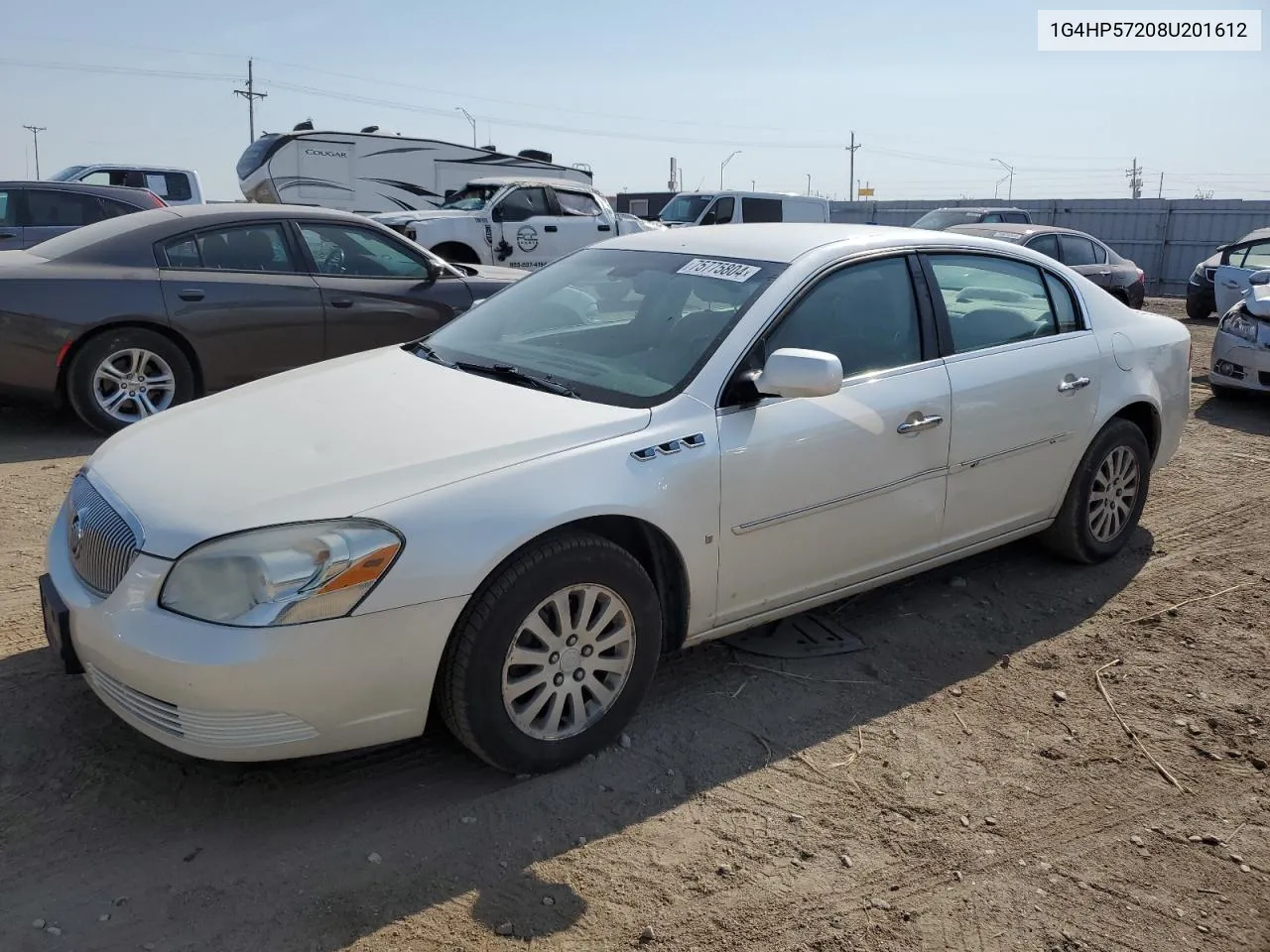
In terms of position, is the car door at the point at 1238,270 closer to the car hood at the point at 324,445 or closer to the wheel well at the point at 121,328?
the wheel well at the point at 121,328

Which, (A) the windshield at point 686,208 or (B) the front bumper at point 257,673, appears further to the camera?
(A) the windshield at point 686,208

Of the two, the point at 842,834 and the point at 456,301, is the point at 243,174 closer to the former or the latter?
the point at 456,301

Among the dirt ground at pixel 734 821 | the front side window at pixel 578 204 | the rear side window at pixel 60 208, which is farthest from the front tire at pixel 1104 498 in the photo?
the front side window at pixel 578 204

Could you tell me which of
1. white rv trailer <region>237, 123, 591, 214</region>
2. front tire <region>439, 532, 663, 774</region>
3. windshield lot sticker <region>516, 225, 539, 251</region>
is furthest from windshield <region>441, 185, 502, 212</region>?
front tire <region>439, 532, 663, 774</region>

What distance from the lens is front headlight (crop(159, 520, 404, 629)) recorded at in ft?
9.16

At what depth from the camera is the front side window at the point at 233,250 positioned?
23.8ft

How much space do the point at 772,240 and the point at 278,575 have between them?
7.67 ft

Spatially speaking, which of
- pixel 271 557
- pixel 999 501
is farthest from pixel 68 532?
pixel 999 501

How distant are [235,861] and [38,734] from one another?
97 centimetres

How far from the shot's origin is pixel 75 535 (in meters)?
3.29

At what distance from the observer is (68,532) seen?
3.37 metres

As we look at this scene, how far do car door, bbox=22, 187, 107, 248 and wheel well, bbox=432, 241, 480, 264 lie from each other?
450 cm

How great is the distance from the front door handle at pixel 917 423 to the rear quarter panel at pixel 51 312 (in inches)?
201

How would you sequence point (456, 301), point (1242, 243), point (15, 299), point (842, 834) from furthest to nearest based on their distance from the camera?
point (1242, 243) < point (456, 301) < point (15, 299) < point (842, 834)
